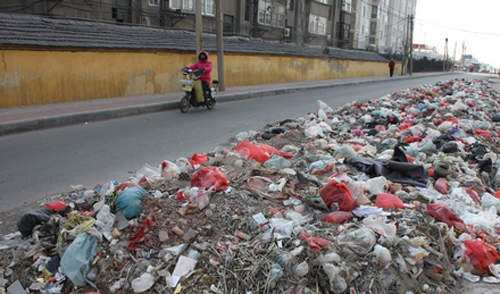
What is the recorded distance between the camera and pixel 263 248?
2.98 meters

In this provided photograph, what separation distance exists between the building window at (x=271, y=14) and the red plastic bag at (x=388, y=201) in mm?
31080

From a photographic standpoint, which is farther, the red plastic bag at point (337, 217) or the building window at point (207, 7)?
the building window at point (207, 7)

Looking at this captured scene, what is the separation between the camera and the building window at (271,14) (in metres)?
33.1

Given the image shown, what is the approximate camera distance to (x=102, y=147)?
6801 mm

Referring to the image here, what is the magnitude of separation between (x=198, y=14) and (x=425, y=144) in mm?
10168

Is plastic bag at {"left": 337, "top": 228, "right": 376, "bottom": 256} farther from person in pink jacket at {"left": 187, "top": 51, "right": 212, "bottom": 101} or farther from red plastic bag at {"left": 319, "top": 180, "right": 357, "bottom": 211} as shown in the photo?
person in pink jacket at {"left": 187, "top": 51, "right": 212, "bottom": 101}

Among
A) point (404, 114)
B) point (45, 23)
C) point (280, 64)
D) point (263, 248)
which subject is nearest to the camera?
point (263, 248)

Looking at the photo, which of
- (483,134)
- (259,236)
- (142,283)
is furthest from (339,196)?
(483,134)

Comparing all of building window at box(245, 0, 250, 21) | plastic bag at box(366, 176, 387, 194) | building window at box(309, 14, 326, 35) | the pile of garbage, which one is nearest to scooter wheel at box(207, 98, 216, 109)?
the pile of garbage

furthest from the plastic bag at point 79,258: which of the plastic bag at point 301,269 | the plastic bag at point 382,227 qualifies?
the plastic bag at point 382,227

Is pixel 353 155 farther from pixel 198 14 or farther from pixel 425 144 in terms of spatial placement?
pixel 198 14

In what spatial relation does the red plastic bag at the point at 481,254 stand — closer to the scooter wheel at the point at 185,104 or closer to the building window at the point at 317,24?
the scooter wheel at the point at 185,104

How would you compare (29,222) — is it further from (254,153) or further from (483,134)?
(483,134)

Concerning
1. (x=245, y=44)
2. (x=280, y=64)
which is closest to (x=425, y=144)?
(x=245, y=44)
